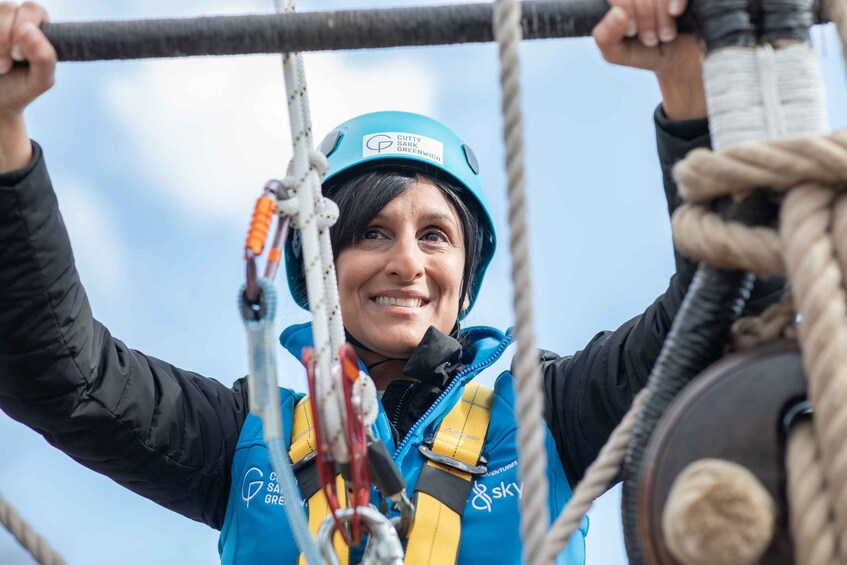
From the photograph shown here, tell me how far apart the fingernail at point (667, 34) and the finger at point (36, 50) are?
3.27 ft

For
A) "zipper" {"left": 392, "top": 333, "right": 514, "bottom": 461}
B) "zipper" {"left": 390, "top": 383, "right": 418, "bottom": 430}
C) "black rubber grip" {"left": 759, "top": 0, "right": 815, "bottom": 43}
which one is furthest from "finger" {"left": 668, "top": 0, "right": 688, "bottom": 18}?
"zipper" {"left": 390, "top": 383, "right": 418, "bottom": 430}

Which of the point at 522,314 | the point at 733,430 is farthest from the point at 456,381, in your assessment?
the point at 733,430

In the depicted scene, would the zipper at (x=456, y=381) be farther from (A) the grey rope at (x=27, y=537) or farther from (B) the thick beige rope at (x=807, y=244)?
(B) the thick beige rope at (x=807, y=244)

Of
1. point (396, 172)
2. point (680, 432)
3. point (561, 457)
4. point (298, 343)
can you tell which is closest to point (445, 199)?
point (396, 172)

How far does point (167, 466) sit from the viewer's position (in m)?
2.48

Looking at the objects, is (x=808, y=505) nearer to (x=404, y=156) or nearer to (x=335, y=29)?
(x=335, y=29)

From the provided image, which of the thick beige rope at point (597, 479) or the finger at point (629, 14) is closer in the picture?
the thick beige rope at point (597, 479)

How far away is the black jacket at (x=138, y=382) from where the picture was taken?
204cm

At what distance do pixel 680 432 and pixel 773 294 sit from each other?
0.70m

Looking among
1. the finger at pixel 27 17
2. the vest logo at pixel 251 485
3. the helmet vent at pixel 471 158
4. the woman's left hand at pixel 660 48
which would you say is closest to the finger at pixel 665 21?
the woman's left hand at pixel 660 48

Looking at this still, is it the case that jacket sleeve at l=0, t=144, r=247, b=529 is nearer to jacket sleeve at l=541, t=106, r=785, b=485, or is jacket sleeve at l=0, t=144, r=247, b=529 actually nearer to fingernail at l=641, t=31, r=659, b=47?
jacket sleeve at l=541, t=106, r=785, b=485

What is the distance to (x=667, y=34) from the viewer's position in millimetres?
1583

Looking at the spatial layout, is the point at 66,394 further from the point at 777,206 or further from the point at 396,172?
the point at 777,206

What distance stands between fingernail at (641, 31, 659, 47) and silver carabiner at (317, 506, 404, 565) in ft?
2.88
